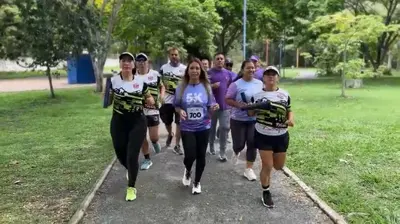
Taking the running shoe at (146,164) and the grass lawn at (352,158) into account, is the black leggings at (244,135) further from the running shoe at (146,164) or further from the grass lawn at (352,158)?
the running shoe at (146,164)

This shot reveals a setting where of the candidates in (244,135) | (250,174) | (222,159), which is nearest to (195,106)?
(244,135)

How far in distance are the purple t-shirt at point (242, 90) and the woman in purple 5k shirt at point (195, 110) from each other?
1.70ft

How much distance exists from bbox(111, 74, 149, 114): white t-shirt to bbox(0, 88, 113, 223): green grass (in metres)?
1.21

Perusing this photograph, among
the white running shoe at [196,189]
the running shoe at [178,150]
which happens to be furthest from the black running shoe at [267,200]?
the running shoe at [178,150]

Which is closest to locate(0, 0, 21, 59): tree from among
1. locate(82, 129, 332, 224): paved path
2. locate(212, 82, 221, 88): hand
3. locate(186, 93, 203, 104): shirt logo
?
locate(212, 82, 221, 88): hand

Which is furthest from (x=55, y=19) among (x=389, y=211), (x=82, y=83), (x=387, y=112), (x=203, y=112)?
(x=82, y=83)

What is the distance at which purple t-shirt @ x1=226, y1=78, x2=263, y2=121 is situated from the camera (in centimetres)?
611

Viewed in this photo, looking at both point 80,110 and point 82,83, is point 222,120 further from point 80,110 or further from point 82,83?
point 82,83

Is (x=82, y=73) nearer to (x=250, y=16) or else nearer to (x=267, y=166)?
(x=250, y=16)

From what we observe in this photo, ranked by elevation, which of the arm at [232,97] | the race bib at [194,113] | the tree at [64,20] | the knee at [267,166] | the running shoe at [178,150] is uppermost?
the tree at [64,20]

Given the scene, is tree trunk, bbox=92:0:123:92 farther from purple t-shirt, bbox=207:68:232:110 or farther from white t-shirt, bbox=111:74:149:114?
white t-shirt, bbox=111:74:149:114

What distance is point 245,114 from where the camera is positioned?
6.42 meters

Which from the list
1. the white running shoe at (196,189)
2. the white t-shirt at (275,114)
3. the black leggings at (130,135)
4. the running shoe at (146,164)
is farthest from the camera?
the running shoe at (146,164)

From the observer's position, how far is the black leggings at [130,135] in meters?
5.39
